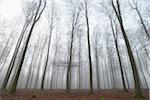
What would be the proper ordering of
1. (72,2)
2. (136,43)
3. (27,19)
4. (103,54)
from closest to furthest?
(27,19)
(72,2)
(136,43)
(103,54)

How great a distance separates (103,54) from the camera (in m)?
37.6

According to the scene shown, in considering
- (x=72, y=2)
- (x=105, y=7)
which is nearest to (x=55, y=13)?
(x=72, y=2)

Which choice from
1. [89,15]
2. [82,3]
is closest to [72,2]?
[82,3]

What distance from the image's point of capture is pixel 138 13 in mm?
21078

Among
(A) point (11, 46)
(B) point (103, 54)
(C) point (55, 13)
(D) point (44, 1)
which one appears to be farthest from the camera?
(B) point (103, 54)

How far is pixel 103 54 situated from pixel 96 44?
8.18 m

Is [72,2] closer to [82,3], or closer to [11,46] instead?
[82,3]

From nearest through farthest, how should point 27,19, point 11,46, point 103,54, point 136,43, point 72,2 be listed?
point 27,19, point 72,2, point 136,43, point 11,46, point 103,54

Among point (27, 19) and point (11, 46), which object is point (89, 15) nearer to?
point (27, 19)

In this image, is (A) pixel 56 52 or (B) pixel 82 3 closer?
(B) pixel 82 3

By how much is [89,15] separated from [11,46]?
17.9m

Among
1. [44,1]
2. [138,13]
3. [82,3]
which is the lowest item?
[44,1]

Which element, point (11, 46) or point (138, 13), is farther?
point (11, 46)

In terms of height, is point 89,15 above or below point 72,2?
below
